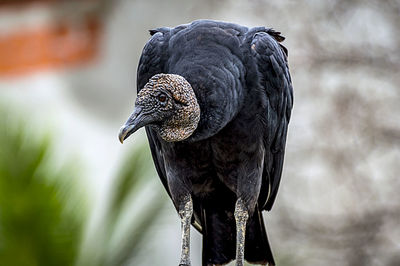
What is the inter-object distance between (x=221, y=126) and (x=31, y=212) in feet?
9.53

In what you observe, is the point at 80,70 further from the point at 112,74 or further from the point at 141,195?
the point at 141,195

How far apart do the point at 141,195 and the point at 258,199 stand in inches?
121

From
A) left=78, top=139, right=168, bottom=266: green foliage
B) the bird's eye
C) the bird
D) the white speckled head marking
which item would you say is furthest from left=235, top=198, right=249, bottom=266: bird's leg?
left=78, top=139, right=168, bottom=266: green foliage

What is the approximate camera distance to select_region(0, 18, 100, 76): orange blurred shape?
1031 cm

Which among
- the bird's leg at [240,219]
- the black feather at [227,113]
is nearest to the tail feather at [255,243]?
the black feather at [227,113]

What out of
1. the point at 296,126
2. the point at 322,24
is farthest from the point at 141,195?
the point at 322,24

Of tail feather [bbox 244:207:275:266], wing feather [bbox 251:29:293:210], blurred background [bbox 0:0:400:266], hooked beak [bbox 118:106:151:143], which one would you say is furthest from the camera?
blurred background [bbox 0:0:400:266]

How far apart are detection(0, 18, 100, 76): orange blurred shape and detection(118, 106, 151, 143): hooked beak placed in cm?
667

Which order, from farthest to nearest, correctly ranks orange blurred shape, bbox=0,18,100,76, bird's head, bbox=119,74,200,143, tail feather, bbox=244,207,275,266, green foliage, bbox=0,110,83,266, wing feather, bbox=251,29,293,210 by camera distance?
orange blurred shape, bbox=0,18,100,76 < green foliage, bbox=0,110,83,266 < tail feather, bbox=244,207,275,266 < wing feather, bbox=251,29,293,210 < bird's head, bbox=119,74,200,143

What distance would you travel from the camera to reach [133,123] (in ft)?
12.5

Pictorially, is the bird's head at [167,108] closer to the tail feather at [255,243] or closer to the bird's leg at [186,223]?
the bird's leg at [186,223]

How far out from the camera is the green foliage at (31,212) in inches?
259

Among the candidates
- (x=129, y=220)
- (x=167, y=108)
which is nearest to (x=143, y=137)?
(x=129, y=220)

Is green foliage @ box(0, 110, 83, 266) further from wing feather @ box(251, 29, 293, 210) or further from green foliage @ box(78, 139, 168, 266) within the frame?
wing feather @ box(251, 29, 293, 210)
